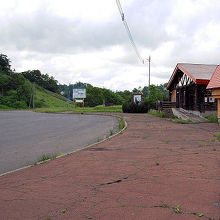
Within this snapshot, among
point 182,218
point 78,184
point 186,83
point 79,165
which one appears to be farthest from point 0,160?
point 186,83

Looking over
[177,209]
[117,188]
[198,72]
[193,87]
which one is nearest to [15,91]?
[193,87]

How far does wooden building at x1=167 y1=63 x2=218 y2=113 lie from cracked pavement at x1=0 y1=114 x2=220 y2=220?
600 inches

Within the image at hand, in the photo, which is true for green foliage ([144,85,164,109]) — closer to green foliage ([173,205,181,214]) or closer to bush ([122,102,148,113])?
bush ([122,102,148,113])

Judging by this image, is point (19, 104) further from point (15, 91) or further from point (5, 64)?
point (5, 64)

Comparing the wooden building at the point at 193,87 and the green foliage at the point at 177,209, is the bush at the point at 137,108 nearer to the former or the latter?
the wooden building at the point at 193,87

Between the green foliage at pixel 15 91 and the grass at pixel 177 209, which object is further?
the green foliage at pixel 15 91

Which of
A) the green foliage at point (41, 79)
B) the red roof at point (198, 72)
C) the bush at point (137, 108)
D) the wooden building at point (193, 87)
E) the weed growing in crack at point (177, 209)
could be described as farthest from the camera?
the green foliage at point (41, 79)

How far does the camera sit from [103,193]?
4074 mm

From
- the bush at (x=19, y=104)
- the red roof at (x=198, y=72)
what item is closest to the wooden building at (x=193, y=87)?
the red roof at (x=198, y=72)

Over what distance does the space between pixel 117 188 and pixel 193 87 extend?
70.4 ft

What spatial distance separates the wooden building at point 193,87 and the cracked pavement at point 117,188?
15.3m

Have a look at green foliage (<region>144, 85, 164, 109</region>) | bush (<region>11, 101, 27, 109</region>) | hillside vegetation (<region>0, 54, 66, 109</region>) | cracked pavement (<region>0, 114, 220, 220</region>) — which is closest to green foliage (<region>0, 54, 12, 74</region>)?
hillside vegetation (<region>0, 54, 66, 109</region>)

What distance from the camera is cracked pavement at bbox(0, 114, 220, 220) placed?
3.37 meters

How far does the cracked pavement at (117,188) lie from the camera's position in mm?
3365
